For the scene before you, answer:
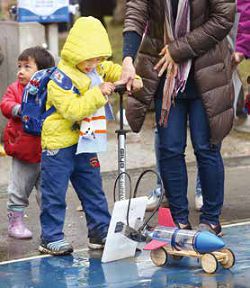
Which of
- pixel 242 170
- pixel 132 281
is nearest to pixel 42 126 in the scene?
pixel 132 281

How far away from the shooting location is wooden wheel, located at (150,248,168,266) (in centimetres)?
560

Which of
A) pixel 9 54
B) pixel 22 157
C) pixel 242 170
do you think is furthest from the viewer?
pixel 9 54

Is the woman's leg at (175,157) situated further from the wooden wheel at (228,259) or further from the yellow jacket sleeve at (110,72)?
the wooden wheel at (228,259)

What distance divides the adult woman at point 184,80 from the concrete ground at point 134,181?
72 centimetres

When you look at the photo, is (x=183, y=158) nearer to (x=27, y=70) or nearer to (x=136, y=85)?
(x=136, y=85)

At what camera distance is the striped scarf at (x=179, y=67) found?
5.93m

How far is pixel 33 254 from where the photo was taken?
237 inches

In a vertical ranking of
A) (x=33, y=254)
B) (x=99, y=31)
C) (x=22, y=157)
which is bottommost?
(x=33, y=254)

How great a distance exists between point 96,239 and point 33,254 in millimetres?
414

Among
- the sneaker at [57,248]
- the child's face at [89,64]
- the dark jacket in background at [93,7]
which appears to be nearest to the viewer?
the child's face at [89,64]

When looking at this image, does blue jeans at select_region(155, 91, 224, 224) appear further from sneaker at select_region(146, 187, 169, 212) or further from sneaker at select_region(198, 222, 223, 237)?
sneaker at select_region(146, 187, 169, 212)

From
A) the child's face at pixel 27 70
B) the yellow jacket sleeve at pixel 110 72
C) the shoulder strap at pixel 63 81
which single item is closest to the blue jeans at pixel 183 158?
the yellow jacket sleeve at pixel 110 72

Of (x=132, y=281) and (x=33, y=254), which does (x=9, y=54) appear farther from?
(x=132, y=281)

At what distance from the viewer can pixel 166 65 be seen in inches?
234
